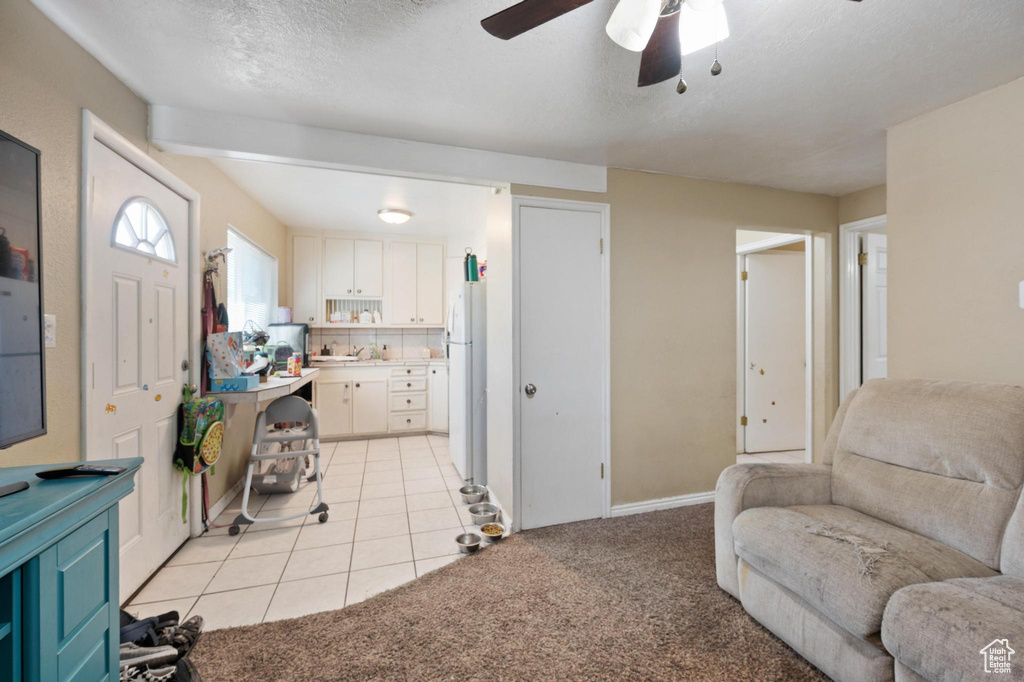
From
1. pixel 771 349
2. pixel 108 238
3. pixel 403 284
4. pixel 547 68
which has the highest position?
pixel 547 68

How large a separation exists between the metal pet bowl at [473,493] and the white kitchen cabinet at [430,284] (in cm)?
265

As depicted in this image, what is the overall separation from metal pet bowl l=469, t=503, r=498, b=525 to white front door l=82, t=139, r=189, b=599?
1.72 meters

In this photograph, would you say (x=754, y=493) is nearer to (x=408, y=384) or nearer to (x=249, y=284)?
(x=408, y=384)

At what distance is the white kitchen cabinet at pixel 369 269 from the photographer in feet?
17.1

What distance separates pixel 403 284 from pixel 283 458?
2787 mm

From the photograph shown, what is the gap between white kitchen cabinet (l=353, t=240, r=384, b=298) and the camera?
5.21 metres

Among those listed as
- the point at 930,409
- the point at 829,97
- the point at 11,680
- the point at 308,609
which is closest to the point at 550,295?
the point at 829,97

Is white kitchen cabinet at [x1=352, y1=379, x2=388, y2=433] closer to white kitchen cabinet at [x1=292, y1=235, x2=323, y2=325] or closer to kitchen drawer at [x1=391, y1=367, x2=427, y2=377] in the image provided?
kitchen drawer at [x1=391, y1=367, x2=427, y2=377]

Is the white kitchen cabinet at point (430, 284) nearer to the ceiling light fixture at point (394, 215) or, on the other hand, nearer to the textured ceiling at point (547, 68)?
the ceiling light fixture at point (394, 215)

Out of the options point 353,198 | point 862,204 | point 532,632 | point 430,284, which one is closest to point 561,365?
point 532,632

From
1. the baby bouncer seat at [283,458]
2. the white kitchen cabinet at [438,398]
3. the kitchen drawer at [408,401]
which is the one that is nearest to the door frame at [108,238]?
the baby bouncer seat at [283,458]

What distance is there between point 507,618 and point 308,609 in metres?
0.92

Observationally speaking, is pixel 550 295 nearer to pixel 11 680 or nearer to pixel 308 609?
pixel 308 609

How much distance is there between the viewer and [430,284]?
18.1 ft
